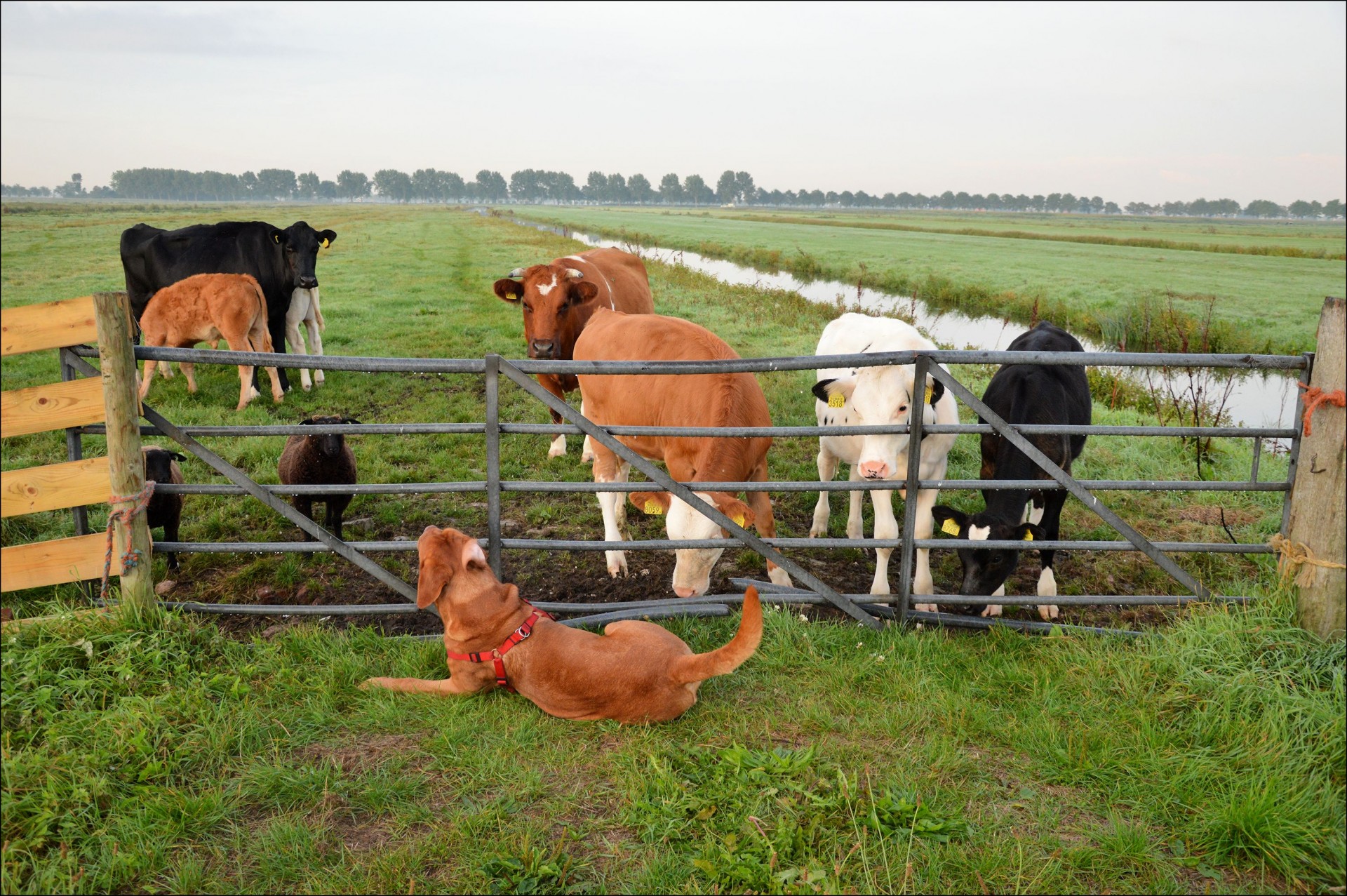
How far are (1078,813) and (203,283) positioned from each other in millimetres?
10336

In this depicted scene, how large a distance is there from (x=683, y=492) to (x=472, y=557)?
123 cm

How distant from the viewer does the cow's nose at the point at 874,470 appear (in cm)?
477

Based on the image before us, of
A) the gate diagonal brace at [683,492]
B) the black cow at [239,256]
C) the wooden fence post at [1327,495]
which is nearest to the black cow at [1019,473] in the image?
the gate diagonal brace at [683,492]

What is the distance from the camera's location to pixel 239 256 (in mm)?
10984

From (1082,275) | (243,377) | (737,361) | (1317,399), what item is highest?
(1082,275)

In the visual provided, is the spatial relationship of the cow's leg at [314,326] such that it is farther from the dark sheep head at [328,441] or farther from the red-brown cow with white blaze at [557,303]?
the dark sheep head at [328,441]

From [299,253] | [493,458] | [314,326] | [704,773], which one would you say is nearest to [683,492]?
[493,458]

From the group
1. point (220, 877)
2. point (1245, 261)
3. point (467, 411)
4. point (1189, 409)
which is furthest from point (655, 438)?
point (1245, 261)

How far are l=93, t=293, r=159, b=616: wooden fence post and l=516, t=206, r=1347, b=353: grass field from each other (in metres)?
15.6

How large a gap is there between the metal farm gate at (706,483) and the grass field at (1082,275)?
11.7m

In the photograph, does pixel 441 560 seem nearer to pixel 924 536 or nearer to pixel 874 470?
pixel 874 470

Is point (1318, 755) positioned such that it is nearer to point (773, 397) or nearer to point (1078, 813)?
point (1078, 813)

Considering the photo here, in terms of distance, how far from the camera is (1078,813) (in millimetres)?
3139

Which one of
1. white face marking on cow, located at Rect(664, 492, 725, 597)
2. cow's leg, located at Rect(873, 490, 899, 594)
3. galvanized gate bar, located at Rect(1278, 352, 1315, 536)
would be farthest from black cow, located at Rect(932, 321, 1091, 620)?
white face marking on cow, located at Rect(664, 492, 725, 597)
